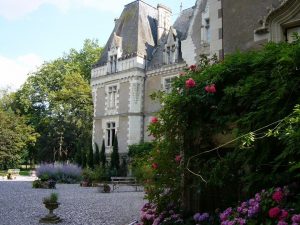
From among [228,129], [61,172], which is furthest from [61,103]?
[228,129]

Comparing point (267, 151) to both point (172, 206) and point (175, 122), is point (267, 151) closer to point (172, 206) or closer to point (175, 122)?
point (175, 122)

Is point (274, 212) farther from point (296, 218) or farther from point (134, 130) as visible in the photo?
point (134, 130)

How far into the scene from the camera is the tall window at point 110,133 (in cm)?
2936

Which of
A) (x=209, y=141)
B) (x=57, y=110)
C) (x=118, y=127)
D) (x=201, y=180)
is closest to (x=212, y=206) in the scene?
(x=201, y=180)

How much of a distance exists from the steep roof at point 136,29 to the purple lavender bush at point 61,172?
34.2 ft

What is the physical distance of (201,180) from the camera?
5430 millimetres

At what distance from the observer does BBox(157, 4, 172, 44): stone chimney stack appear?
31516mm

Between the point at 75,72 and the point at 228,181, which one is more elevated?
the point at 75,72

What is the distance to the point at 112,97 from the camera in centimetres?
2988

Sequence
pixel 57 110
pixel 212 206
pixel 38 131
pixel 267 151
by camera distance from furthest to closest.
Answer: pixel 38 131 → pixel 57 110 → pixel 212 206 → pixel 267 151

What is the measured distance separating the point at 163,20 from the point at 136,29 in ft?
10.9

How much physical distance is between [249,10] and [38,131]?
40563 millimetres

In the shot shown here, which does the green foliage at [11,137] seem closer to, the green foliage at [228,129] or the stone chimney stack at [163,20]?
the stone chimney stack at [163,20]

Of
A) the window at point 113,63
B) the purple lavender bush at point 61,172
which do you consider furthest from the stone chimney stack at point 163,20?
the purple lavender bush at point 61,172
